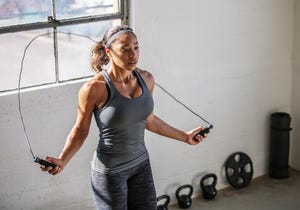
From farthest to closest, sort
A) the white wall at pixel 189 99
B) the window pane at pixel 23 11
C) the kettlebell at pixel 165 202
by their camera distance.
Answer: the kettlebell at pixel 165 202 < the white wall at pixel 189 99 < the window pane at pixel 23 11

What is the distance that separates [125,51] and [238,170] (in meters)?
2.15

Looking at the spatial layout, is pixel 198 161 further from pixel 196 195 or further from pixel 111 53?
pixel 111 53

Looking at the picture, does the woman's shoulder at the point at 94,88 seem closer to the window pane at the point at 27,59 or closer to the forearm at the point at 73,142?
the forearm at the point at 73,142

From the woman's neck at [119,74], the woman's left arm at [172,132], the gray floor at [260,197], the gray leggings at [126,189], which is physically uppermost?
the woman's neck at [119,74]

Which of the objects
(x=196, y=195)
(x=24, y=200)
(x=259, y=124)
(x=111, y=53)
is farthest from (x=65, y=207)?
(x=259, y=124)

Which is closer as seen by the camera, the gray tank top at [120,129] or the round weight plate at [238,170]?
the gray tank top at [120,129]

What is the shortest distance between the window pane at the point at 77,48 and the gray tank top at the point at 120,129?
2.96 feet

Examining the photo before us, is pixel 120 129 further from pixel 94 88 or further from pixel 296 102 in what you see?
pixel 296 102

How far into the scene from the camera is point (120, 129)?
2.92 m

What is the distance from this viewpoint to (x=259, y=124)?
4.93 meters

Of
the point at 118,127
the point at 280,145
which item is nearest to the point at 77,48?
the point at 118,127

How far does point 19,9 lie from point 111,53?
0.88 meters

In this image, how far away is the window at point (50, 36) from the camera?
3.62m

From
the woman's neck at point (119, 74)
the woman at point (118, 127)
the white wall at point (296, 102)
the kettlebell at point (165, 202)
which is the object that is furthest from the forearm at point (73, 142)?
the white wall at point (296, 102)
